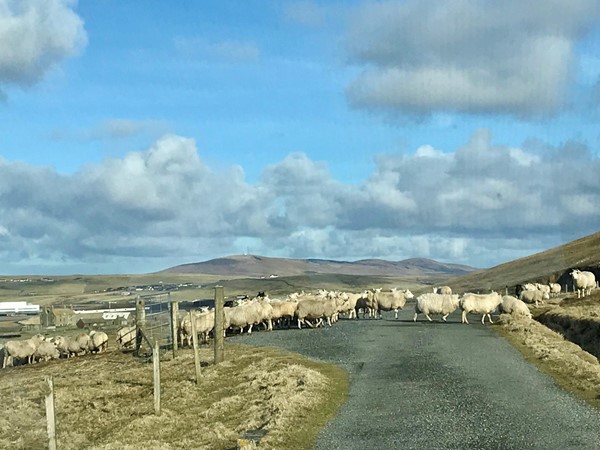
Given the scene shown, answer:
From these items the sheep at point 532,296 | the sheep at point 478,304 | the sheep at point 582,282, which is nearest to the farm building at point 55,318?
the sheep at point 478,304

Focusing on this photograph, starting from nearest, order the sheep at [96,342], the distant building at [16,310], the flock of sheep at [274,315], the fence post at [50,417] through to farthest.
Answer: the fence post at [50,417] → the flock of sheep at [274,315] → the sheep at [96,342] → the distant building at [16,310]

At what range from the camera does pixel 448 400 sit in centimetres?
2136

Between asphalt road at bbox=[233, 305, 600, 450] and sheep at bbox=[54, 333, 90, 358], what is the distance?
55.1 feet

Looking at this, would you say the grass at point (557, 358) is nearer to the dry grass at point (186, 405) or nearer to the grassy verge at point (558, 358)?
the grassy verge at point (558, 358)

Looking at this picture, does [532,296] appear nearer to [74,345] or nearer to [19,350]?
[74,345]

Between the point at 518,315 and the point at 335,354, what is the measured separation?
17.7 metres

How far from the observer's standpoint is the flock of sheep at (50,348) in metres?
46.7

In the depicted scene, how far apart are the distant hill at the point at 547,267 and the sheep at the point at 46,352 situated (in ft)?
207

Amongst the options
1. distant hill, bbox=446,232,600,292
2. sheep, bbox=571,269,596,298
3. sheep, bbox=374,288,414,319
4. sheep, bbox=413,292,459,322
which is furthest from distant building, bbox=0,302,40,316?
sheep, bbox=413,292,459,322

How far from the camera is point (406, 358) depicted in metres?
29.6

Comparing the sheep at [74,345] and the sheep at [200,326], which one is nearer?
the sheep at [200,326]

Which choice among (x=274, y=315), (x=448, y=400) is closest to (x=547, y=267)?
(x=274, y=315)

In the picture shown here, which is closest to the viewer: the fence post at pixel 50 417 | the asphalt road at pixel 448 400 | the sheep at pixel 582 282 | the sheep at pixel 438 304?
the fence post at pixel 50 417

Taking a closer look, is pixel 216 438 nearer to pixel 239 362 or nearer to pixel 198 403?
pixel 198 403
